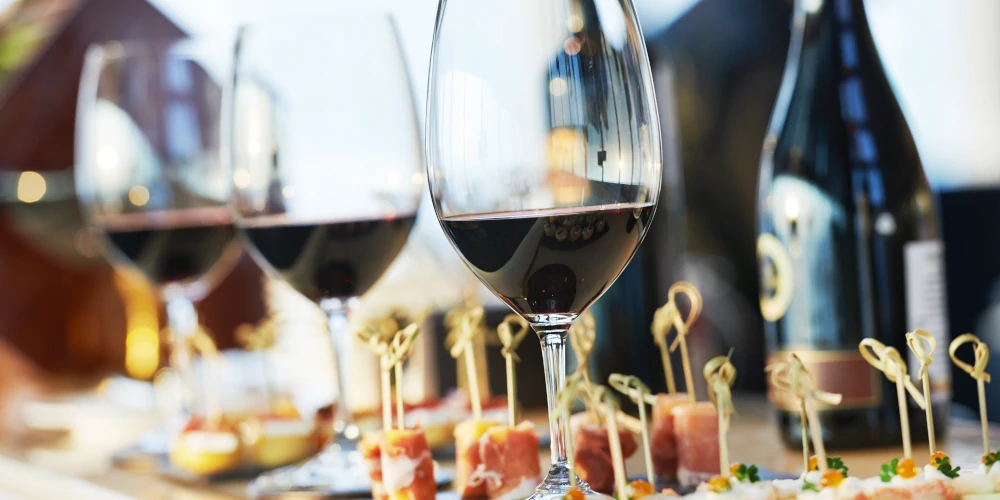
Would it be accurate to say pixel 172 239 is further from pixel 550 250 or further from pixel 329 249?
pixel 550 250

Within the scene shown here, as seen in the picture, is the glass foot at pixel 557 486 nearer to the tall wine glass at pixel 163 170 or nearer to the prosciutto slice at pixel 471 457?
the prosciutto slice at pixel 471 457

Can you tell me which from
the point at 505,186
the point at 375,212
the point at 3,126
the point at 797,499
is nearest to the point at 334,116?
the point at 375,212

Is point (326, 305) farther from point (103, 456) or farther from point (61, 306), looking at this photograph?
point (61, 306)

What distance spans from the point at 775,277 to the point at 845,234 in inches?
2.5

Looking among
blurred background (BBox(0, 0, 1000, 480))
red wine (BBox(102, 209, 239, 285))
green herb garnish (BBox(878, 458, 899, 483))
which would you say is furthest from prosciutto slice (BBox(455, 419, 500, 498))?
blurred background (BBox(0, 0, 1000, 480))

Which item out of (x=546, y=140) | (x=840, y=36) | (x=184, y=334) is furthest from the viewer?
(x=184, y=334)

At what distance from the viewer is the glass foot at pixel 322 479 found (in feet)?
2.19

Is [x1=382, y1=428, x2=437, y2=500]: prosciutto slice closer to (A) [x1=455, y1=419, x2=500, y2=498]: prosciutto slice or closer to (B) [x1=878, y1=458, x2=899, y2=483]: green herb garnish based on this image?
(A) [x1=455, y1=419, x2=500, y2=498]: prosciutto slice

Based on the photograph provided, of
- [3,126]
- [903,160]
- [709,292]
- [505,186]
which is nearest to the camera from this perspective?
[505,186]

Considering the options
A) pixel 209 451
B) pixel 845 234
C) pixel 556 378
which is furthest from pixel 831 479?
pixel 209 451

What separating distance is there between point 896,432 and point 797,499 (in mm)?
316

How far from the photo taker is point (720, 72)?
2.13 m

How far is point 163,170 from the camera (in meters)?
1.01

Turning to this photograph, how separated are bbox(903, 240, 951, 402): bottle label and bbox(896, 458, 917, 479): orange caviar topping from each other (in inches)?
11.8
